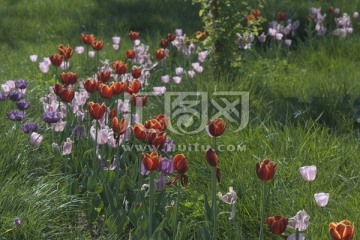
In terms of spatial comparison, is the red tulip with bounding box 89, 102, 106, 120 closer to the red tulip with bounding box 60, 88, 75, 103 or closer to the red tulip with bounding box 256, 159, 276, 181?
the red tulip with bounding box 60, 88, 75, 103

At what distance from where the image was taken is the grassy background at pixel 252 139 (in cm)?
293

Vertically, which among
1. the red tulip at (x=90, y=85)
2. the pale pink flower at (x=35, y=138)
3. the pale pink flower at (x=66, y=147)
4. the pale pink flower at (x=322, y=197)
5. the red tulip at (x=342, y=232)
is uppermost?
the red tulip at (x=90, y=85)

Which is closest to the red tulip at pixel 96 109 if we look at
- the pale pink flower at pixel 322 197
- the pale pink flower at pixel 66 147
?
the pale pink flower at pixel 66 147

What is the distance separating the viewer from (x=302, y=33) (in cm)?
706

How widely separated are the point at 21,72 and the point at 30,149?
235cm

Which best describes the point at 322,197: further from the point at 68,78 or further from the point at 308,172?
the point at 68,78

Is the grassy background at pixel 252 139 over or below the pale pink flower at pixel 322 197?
below

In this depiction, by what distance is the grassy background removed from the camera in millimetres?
2926

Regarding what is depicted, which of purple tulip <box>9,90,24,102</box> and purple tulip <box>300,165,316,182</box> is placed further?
purple tulip <box>9,90,24,102</box>

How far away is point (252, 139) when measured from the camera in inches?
146

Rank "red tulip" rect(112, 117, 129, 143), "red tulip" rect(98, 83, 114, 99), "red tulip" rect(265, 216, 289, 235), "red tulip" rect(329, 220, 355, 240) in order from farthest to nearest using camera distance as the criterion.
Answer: "red tulip" rect(98, 83, 114, 99)
"red tulip" rect(112, 117, 129, 143)
"red tulip" rect(265, 216, 289, 235)
"red tulip" rect(329, 220, 355, 240)

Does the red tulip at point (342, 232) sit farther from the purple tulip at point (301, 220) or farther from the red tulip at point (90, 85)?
the red tulip at point (90, 85)

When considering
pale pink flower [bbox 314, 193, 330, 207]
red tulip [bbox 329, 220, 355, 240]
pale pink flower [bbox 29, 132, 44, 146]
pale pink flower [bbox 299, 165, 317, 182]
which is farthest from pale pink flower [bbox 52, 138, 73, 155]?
red tulip [bbox 329, 220, 355, 240]

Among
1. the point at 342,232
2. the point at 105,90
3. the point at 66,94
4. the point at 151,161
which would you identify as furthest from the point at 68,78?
the point at 342,232
